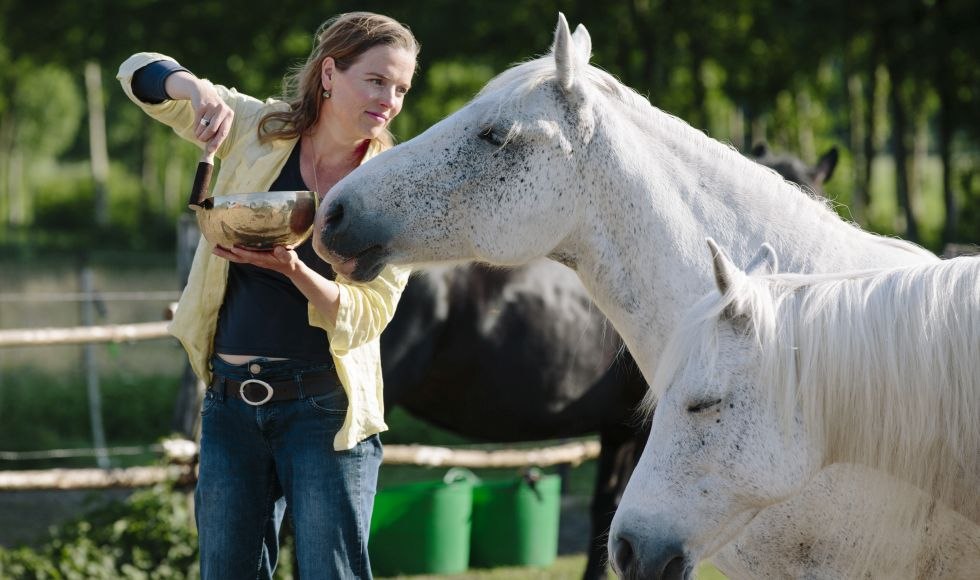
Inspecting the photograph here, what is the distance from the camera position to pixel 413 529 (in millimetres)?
5383

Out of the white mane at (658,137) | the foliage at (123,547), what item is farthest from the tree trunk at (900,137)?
the white mane at (658,137)

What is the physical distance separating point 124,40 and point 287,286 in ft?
53.6

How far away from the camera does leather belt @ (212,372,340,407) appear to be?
8.05 feet

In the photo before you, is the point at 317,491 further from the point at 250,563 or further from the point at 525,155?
the point at 525,155

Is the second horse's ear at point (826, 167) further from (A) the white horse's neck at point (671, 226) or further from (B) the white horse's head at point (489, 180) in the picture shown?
(B) the white horse's head at point (489, 180)

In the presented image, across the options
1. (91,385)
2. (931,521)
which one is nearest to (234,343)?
(931,521)

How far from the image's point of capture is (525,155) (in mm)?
2506

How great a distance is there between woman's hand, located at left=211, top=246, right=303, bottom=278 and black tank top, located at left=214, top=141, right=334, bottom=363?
178 mm

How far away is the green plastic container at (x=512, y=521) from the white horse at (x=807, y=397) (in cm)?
381

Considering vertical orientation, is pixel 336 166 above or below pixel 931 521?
above

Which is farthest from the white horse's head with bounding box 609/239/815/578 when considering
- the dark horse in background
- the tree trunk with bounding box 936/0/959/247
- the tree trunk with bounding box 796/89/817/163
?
the tree trunk with bounding box 796/89/817/163

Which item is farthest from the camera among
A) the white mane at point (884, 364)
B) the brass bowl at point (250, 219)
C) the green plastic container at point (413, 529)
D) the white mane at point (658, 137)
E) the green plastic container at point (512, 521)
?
the green plastic container at point (512, 521)

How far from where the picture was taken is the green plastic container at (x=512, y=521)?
5.74 metres

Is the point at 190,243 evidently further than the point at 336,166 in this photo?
Yes
